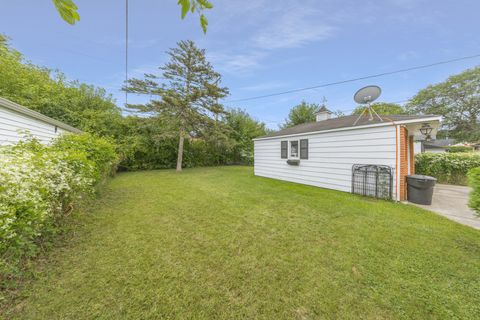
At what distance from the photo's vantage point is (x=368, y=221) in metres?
3.35

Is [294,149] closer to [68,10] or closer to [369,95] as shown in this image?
[369,95]

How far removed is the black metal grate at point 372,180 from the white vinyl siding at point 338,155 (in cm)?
13

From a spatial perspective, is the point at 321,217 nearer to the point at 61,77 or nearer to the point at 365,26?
the point at 365,26

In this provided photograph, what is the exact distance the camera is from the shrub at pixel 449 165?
663 centimetres

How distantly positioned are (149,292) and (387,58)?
14.0m

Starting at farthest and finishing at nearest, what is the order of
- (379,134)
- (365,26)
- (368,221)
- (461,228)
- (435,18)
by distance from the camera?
1. (365,26)
2. (435,18)
3. (379,134)
4. (368,221)
5. (461,228)

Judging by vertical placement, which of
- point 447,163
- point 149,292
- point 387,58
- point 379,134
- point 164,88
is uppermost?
point 387,58

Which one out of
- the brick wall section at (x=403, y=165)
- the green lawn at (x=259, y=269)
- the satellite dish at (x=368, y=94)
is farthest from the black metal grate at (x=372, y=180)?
the satellite dish at (x=368, y=94)

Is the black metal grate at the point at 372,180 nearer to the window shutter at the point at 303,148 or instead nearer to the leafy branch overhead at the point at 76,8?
the window shutter at the point at 303,148

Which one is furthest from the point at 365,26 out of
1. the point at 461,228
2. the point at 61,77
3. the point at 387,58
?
the point at 61,77

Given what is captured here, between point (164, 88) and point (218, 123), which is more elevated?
point (164, 88)

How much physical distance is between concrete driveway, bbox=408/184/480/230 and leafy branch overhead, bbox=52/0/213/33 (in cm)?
460

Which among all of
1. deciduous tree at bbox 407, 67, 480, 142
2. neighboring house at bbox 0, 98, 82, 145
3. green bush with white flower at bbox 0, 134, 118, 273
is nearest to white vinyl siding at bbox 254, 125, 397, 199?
green bush with white flower at bbox 0, 134, 118, 273

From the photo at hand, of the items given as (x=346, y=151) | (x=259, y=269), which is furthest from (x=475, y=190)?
(x=346, y=151)
